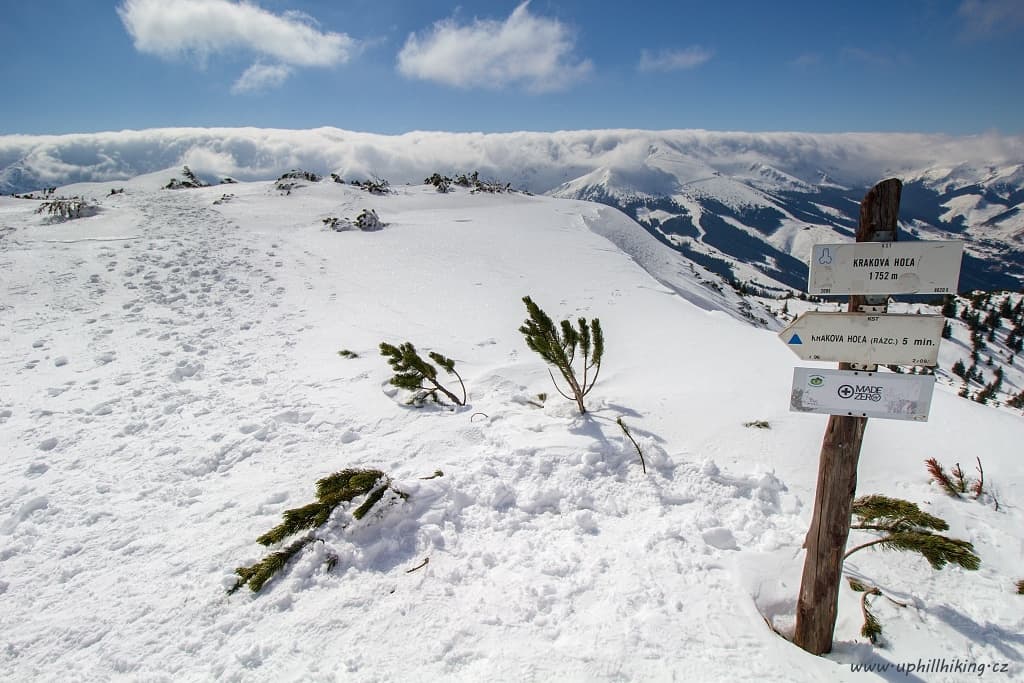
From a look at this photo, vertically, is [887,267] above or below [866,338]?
above

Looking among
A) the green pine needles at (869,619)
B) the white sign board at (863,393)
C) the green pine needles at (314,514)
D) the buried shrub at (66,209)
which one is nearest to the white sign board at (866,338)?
the white sign board at (863,393)

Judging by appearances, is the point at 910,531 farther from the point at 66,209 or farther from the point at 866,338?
the point at 66,209

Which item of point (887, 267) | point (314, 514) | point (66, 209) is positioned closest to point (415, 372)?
point (314, 514)

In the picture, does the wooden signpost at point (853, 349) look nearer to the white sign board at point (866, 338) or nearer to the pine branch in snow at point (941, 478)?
the white sign board at point (866, 338)

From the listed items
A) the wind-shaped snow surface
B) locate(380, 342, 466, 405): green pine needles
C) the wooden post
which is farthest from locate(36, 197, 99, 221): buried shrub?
the wooden post

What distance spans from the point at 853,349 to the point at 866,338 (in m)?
0.10

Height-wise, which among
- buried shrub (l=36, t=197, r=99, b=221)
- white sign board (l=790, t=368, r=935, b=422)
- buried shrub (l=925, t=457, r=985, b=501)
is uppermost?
buried shrub (l=36, t=197, r=99, b=221)

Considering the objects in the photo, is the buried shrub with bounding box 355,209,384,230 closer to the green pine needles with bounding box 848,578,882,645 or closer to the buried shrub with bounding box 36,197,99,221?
the buried shrub with bounding box 36,197,99,221

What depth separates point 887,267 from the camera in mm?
3008

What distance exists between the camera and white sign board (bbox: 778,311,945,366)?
2982 millimetres

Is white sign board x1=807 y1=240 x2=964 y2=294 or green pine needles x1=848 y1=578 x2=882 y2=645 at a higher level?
white sign board x1=807 y1=240 x2=964 y2=294

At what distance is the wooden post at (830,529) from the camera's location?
3.30 metres

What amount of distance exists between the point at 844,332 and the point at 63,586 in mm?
6536

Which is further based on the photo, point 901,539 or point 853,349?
point 901,539
